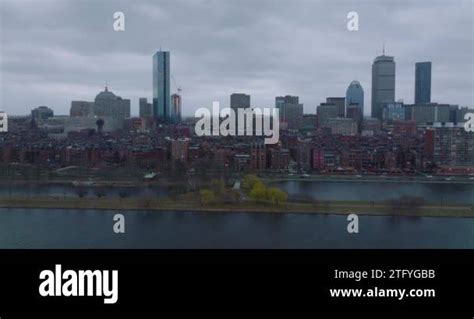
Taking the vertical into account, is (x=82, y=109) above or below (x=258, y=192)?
above

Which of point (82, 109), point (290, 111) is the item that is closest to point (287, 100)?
point (290, 111)

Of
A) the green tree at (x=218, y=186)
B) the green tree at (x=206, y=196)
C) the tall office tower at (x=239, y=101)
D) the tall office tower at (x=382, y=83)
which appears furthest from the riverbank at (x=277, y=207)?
the tall office tower at (x=382, y=83)

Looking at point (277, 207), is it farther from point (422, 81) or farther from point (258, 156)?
point (422, 81)

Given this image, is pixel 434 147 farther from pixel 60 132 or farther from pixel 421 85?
pixel 60 132

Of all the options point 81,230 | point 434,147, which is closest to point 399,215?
point 81,230
